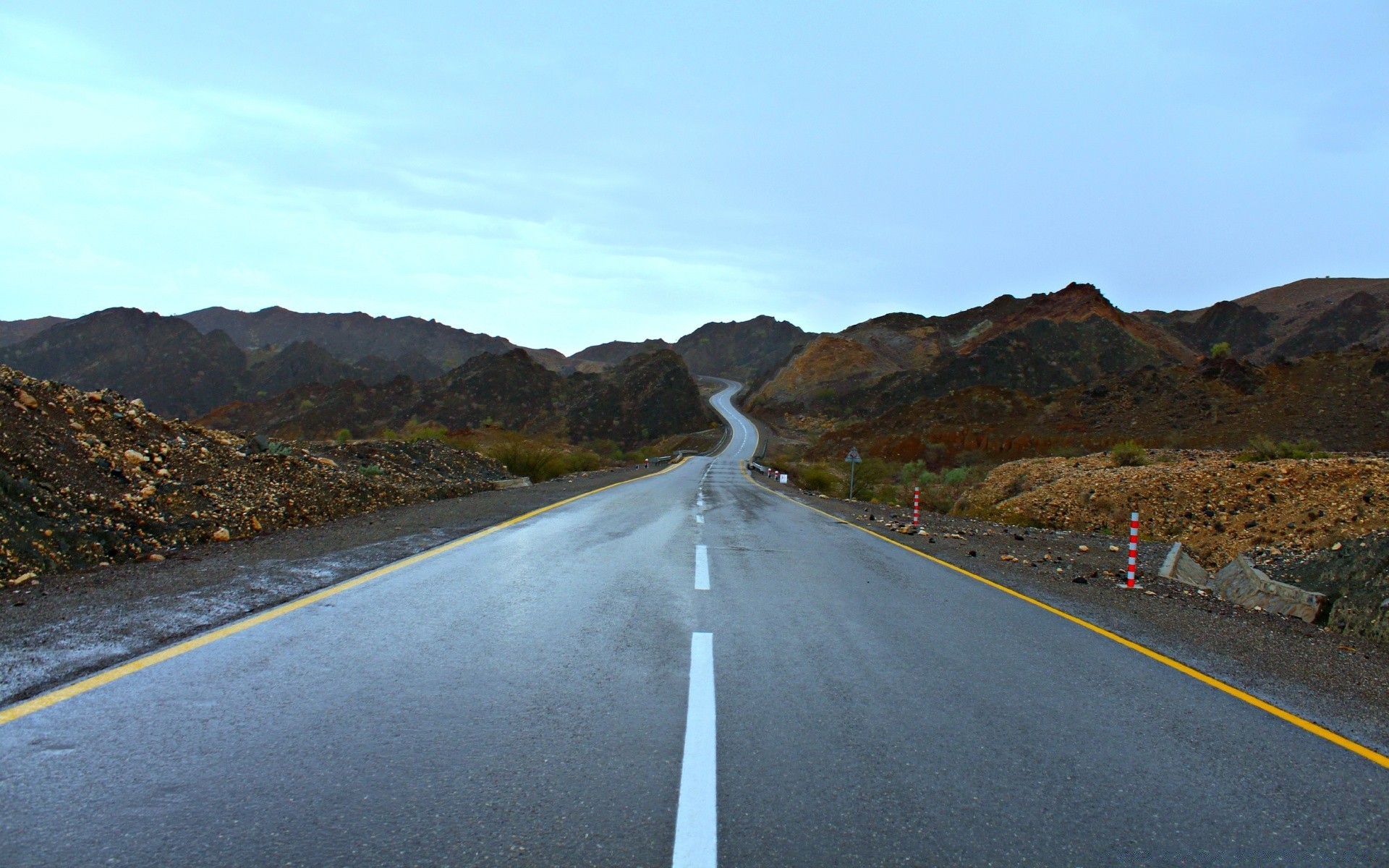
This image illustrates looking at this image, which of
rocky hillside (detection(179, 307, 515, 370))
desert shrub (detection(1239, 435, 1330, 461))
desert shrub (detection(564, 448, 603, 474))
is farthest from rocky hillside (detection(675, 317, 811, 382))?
desert shrub (detection(1239, 435, 1330, 461))

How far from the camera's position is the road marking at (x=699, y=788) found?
2475 millimetres

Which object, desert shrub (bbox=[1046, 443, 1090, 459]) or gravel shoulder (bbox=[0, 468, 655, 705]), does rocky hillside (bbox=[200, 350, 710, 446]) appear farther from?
gravel shoulder (bbox=[0, 468, 655, 705])

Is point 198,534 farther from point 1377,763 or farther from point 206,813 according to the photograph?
point 1377,763

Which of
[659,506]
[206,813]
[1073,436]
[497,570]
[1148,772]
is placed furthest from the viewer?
[1073,436]

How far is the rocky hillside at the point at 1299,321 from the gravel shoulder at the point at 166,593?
8198 cm

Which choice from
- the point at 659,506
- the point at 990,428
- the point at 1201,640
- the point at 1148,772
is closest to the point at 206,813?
the point at 1148,772

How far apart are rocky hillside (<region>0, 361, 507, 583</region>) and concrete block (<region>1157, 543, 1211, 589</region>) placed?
42.3ft

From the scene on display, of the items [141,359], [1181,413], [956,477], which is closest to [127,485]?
[956,477]

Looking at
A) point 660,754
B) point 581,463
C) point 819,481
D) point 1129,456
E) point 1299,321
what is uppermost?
point 1299,321

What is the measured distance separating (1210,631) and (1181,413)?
40.0m

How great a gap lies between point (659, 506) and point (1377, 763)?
48.1 feet

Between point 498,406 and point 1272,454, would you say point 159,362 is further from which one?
point 1272,454

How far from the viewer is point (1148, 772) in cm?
338

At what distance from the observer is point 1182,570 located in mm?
10008
